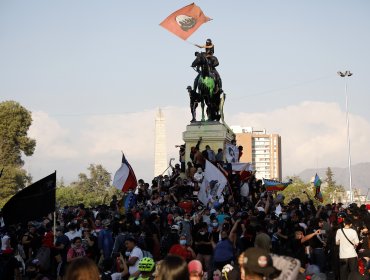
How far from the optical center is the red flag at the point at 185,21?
109ft

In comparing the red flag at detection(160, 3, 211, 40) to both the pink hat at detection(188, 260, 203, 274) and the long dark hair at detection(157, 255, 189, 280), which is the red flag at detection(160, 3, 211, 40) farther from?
the long dark hair at detection(157, 255, 189, 280)

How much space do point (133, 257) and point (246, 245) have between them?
377 cm

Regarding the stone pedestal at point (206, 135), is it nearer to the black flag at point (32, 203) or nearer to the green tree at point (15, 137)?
the black flag at point (32, 203)

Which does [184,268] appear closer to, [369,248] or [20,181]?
[369,248]

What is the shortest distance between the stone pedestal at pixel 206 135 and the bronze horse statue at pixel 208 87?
66 cm

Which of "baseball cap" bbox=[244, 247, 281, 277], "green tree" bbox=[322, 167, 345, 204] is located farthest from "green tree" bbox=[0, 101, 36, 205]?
"baseball cap" bbox=[244, 247, 281, 277]

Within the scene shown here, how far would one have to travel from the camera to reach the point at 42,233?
1716 cm

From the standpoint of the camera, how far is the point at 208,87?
31.1 meters

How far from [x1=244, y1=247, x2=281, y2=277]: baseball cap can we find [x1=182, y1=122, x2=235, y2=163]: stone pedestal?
25.4 m

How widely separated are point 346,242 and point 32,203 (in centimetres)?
573

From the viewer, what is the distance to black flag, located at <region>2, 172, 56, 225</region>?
14.1 m

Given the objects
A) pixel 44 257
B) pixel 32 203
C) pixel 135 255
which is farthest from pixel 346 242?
pixel 32 203

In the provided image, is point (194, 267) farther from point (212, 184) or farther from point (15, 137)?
point (15, 137)

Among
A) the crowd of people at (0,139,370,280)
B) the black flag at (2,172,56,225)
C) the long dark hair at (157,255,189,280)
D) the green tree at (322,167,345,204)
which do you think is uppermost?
the green tree at (322,167,345,204)
